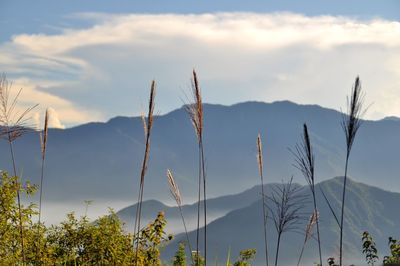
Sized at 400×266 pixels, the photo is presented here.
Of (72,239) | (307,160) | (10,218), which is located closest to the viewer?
(307,160)

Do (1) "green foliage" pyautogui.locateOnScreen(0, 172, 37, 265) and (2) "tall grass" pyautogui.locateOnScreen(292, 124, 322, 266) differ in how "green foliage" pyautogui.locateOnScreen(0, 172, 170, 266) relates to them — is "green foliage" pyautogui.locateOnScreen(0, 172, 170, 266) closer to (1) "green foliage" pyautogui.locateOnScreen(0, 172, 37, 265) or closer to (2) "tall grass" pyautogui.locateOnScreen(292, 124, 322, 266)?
(1) "green foliage" pyautogui.locateOnScreen(0, 172, 37, 265)

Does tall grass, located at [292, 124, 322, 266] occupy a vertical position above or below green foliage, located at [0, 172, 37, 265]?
below

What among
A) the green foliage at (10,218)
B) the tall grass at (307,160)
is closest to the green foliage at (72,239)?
the green foliage at (10,218)

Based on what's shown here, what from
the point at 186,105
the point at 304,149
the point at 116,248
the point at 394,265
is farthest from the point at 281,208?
the point at 394,265

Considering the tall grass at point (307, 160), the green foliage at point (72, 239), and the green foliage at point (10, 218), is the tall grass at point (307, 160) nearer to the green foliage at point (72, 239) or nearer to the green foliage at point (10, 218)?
the green foliage at point (72, 239)

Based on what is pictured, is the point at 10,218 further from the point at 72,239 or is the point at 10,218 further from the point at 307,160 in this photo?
the point at 307,160

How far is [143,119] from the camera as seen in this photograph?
5.78 meters

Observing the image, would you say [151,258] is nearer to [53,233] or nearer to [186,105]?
[53,233]

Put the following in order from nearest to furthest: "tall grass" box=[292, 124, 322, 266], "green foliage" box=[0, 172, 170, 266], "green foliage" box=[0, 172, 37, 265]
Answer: "tall grass" box=[292, 124, 322, 266] < "green foliage" box=[0, 172, 37, 265] < "green foliage" box=[0, 172, 170, 266]

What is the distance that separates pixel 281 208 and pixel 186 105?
1.79m

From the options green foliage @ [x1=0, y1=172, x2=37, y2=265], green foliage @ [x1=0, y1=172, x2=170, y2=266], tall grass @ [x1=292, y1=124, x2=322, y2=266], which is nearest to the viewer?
tall grass @ [x1=292, y1=124, x2=322, y2=266]

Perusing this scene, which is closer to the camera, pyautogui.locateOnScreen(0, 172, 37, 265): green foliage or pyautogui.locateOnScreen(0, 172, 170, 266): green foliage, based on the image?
pyautogui.locateOnScreen(0, 172, 37, 265): green foliage

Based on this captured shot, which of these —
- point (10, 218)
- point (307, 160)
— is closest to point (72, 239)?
point (10, 218)

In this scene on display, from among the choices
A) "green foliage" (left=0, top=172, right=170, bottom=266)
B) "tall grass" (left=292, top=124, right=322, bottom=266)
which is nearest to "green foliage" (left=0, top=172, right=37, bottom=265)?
"green foliage" (left=0, top=172, right=170, bottom=266)
